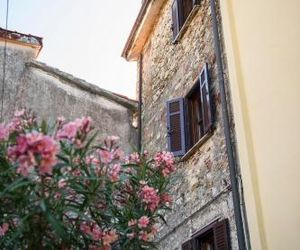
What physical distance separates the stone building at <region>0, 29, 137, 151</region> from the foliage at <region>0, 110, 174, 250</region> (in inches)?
224

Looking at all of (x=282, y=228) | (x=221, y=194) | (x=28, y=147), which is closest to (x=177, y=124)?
(x=221, y=194)

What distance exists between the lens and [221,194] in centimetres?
612

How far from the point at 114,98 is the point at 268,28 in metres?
5.32

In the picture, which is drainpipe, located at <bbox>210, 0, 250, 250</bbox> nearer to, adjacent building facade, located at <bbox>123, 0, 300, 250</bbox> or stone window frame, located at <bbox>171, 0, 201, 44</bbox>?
adjacent building facade, located at <bbox>123, 0, 300, 250</bbox>

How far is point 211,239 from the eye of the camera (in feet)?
21.6

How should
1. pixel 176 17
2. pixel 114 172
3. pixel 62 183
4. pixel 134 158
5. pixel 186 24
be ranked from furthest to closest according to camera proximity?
pixel 176 17
pixel 186 24
pixel 134 158
pixel 114 172
pixel 62 183

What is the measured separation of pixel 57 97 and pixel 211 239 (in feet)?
15.4

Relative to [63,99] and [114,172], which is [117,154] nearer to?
[114,172]

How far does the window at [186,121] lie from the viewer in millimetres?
7508

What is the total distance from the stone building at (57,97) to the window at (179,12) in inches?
79.6

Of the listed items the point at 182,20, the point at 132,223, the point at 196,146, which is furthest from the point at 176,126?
the point at 132,223

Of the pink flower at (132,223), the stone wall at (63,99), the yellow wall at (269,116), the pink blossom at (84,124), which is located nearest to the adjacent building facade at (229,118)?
the yellow wall at (269,116)

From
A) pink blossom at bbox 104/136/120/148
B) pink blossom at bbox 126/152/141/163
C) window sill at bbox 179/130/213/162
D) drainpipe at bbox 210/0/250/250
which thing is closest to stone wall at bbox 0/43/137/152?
window sill at bbox 179/130/213/162

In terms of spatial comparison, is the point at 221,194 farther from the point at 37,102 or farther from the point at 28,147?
the point at 37,102
